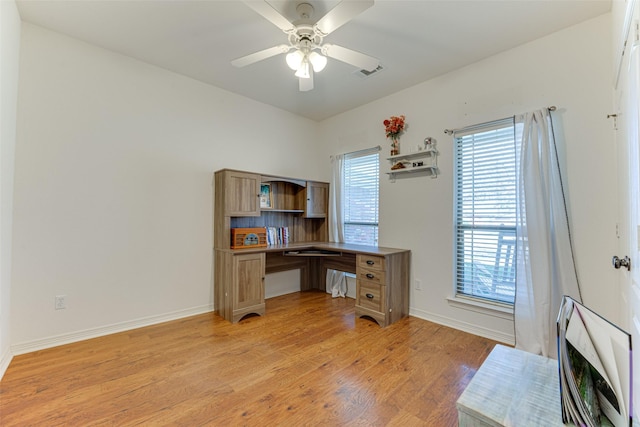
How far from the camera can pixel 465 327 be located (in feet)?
9.66

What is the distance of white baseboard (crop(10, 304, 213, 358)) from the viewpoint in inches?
94.2

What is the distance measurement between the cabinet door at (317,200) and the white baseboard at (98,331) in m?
1.92

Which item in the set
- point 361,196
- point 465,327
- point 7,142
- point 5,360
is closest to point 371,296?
point 465,327

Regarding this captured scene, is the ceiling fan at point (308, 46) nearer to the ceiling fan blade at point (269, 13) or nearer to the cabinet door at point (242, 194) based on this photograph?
the ceiling fan blade at point (269, 13)

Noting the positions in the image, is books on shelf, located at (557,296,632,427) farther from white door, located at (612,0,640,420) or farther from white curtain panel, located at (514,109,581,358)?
white curtain panel, located at (514,109,581,358)

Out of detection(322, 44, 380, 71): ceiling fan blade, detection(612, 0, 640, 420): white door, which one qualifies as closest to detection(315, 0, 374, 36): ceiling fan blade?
detection(322, 44, 380, 71): ceiling fan blade

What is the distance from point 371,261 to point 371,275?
0.52 ft

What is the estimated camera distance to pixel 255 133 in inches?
156

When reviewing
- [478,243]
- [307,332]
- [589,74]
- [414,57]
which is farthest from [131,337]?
[589,74]

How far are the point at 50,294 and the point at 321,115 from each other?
392 centimetres

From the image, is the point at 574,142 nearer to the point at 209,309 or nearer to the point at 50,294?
the point at 209,309

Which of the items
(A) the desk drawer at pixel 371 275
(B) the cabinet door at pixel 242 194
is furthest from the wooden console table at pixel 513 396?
(B) the cabinet door at pixel 242 194

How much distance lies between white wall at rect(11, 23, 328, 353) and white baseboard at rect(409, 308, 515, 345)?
263 cm

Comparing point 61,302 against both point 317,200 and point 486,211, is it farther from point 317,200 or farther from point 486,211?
point 486,211
